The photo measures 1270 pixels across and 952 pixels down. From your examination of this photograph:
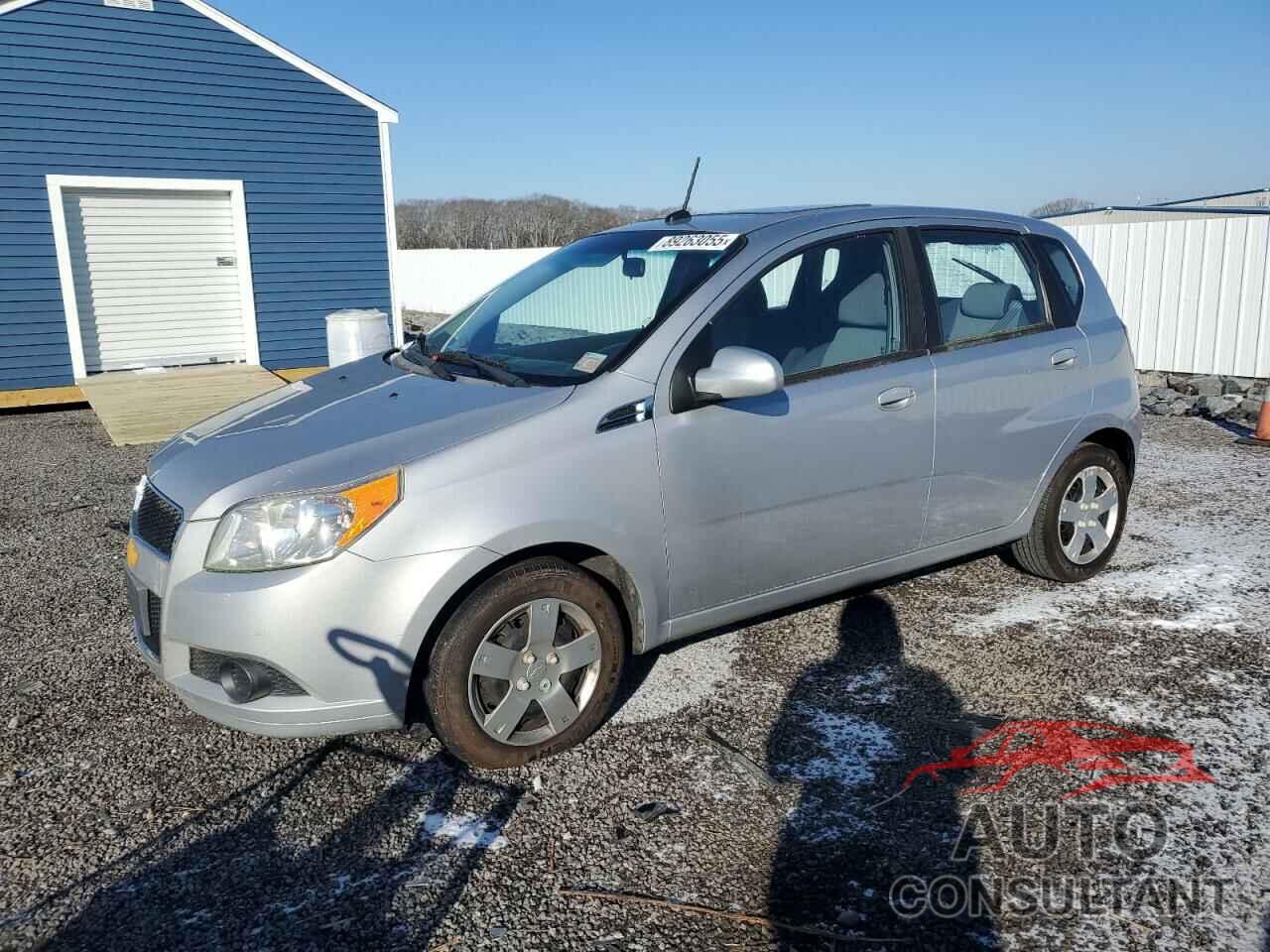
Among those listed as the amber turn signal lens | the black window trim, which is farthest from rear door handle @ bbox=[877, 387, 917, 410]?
the amber turn signal lens

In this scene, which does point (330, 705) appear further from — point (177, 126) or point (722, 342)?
point (177, 126)

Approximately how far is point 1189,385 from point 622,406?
1020 centimetres

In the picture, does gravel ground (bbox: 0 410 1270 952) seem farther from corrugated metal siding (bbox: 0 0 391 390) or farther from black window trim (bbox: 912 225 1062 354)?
corrugated metal siding (bbox: 0 0 391 390)

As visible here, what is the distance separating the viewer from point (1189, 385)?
1152 centimetres

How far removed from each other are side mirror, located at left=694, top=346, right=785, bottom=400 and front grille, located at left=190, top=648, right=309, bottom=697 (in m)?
1.64

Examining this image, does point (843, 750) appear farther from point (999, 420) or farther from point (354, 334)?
point (354, 334)

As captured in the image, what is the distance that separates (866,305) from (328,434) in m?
2.23

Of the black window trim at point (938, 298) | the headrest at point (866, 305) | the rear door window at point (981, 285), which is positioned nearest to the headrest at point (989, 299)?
the rear door window at point (981, 285)

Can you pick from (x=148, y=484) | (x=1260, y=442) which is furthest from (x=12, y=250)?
(x=1260, y=442)

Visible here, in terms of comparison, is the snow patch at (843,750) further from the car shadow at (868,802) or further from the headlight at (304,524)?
the headlight at (304,524)

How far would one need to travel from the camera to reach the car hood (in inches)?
126

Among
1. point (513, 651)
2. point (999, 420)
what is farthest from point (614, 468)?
point (999, 420)

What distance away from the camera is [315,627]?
305cm

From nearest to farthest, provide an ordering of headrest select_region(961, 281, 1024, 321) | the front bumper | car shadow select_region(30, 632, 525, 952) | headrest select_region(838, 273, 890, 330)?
car shadow select_region(30, 632, 525, 952) → the front bumper → headrest select_region(838, 273, 890, 330) → headrest select_region(961, 281, 1024, 321)
